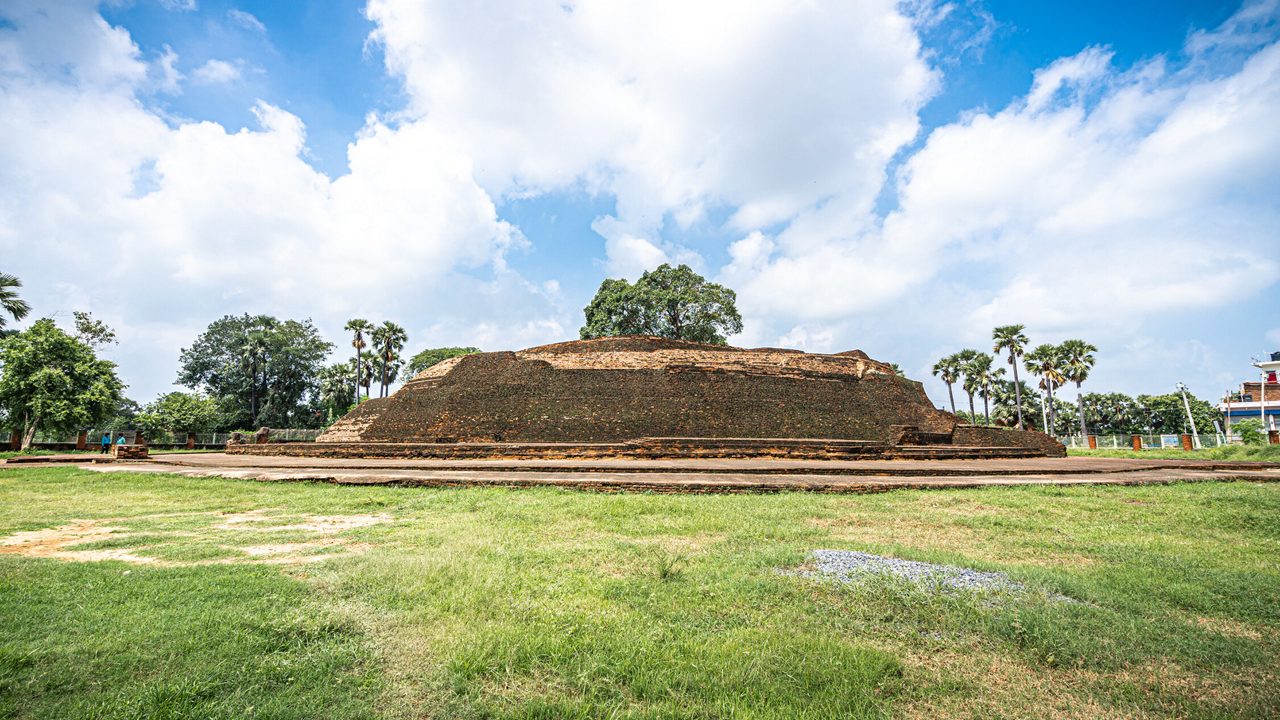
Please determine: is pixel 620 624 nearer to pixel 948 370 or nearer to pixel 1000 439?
pixel 1000 439

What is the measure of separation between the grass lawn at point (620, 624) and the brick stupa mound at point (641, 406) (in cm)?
1130

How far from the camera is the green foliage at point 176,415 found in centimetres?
2978

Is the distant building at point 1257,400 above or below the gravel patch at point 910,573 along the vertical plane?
above

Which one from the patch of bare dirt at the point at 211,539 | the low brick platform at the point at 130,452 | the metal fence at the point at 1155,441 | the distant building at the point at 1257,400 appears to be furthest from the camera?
the distant building at the point at 1257,400

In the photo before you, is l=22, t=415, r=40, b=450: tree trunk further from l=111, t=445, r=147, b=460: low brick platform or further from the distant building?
the distant building

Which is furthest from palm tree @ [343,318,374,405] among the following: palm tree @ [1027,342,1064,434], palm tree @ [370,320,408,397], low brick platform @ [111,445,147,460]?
palm tree @ [1027,342,1064,434]

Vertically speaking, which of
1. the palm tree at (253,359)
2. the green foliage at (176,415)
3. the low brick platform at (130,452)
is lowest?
the low brick platform at (130,452)

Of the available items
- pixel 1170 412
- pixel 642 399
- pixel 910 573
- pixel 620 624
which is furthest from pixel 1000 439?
pixel 1170 412

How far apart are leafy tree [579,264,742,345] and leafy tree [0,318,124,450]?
80.0 feet

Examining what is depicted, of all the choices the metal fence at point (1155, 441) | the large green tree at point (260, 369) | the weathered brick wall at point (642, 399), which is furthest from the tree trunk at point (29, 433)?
the metal fence at point (1155, 441)

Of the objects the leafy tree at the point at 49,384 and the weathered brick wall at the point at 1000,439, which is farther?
the leafy tree at the point at 49,384

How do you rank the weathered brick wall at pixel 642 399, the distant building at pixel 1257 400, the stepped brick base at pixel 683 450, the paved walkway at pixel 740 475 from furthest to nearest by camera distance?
the distant building at pixel 1257 400 < the weathered brick wall at pixel 642 399 < the stepped brick base at pixel 683 450 < the paved walkway at pixel 740 475

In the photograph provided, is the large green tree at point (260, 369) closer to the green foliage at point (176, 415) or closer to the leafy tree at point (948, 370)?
the green foliage at point (176, 415)

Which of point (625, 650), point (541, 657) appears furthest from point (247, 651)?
point (625, 650)
